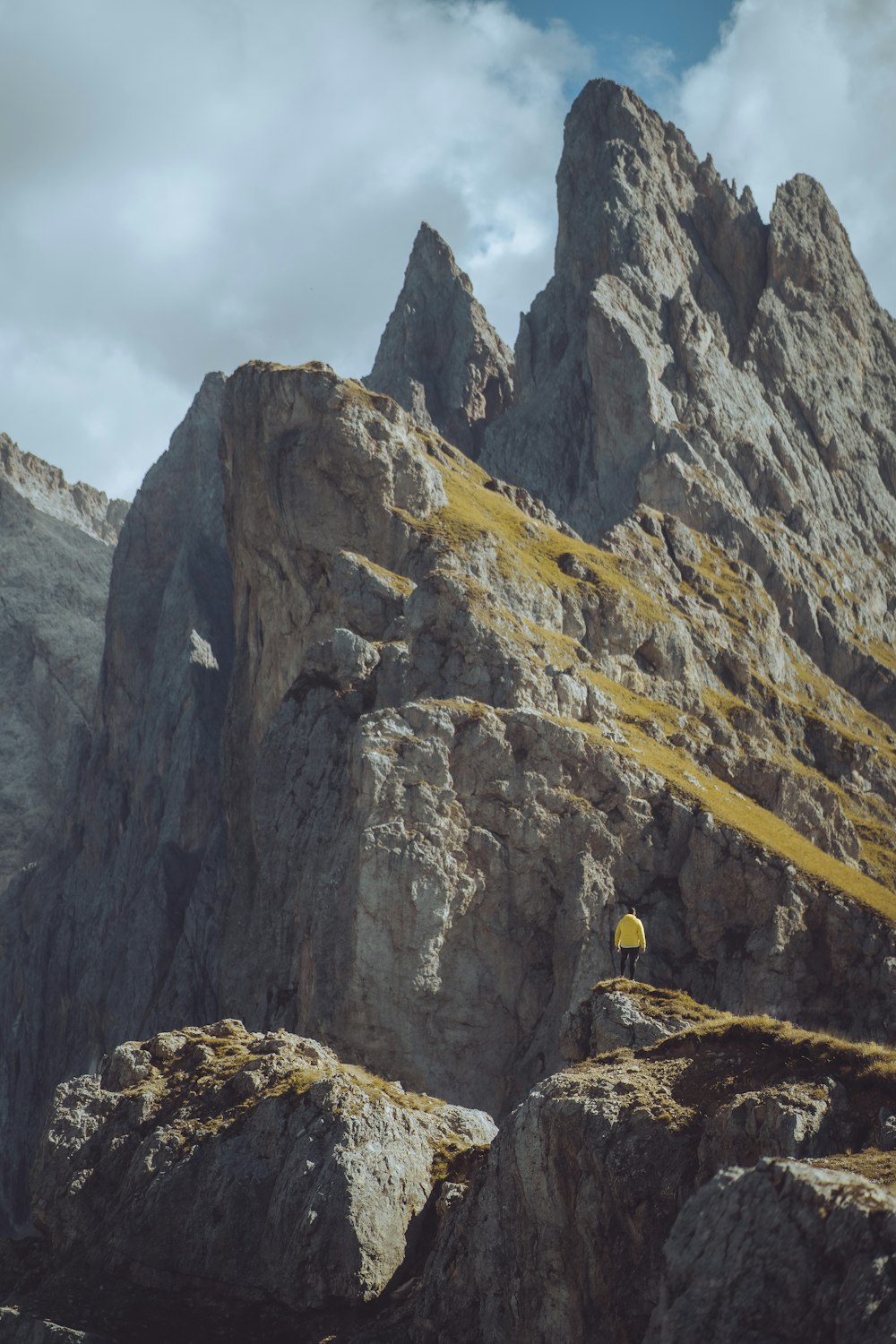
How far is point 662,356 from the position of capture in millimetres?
136500

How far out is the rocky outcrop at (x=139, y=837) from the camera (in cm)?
11075

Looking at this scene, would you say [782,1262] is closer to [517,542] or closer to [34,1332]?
[34,1332]

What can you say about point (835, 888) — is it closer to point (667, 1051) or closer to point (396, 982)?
point (396, 982)

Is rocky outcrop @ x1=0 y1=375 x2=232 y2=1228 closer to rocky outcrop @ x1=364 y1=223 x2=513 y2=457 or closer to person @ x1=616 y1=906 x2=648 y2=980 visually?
rocky outcrop @ x1=364 y1=223 x2=513 y2=457

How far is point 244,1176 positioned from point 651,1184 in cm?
1062

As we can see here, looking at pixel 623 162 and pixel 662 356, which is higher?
pixel 623 162

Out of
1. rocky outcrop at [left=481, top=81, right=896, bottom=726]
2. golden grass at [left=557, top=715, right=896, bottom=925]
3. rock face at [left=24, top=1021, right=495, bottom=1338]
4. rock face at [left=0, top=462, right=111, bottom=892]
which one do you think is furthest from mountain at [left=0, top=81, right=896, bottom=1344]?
rock face at [left=0, top=462, right=111, bottom=892]

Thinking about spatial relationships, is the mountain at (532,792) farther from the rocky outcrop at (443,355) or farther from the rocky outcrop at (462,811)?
the rocky outcrop at (443,355)

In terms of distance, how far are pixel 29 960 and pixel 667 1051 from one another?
115 meters

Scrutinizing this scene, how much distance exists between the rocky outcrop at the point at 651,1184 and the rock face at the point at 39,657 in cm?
13798

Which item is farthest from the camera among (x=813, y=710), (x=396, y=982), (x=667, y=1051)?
(x=813, y=710)

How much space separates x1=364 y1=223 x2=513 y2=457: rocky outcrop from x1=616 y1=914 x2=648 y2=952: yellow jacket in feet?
423

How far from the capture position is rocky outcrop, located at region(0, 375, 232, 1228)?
363 feet

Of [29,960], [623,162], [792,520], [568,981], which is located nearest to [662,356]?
[792,520]
